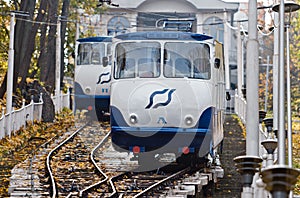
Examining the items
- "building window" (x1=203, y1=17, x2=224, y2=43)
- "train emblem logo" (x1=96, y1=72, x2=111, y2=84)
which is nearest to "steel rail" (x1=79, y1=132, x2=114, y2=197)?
"train emblem logo" (x1=96, y1=72, x2=111, y2=84)

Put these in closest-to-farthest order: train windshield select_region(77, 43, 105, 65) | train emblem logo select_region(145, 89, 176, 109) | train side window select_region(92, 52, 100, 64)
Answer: train emblem logo select_region(145, 89, 176, 109) < train side window select_region(92, 52, 100, 64) < train windshield select_region(77, 43, 105, 65)

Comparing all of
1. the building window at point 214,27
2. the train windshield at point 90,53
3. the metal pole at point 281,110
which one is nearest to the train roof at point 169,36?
the metal pole at point 281,110

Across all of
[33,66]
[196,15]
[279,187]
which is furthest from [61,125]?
[196,15]

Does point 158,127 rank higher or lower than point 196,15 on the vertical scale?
lower

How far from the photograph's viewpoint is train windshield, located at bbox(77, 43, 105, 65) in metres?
32.3

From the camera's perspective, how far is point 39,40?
145ft

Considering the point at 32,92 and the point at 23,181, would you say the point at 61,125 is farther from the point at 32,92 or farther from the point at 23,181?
the point at 23,181

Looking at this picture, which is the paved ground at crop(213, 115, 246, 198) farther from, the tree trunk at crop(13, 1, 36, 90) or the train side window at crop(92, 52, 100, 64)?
the tree trunk at crop(13, 1, 36, 90)

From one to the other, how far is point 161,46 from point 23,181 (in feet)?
14.8

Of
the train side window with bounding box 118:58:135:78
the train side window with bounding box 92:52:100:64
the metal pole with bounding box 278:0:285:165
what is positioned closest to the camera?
the metal pole with bounding box 278:0:285:165

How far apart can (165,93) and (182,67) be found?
0.89 m

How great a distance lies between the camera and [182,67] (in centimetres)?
1931

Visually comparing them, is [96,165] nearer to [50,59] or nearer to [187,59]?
[187,59]

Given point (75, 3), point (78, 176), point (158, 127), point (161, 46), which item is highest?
point (75, 3)
